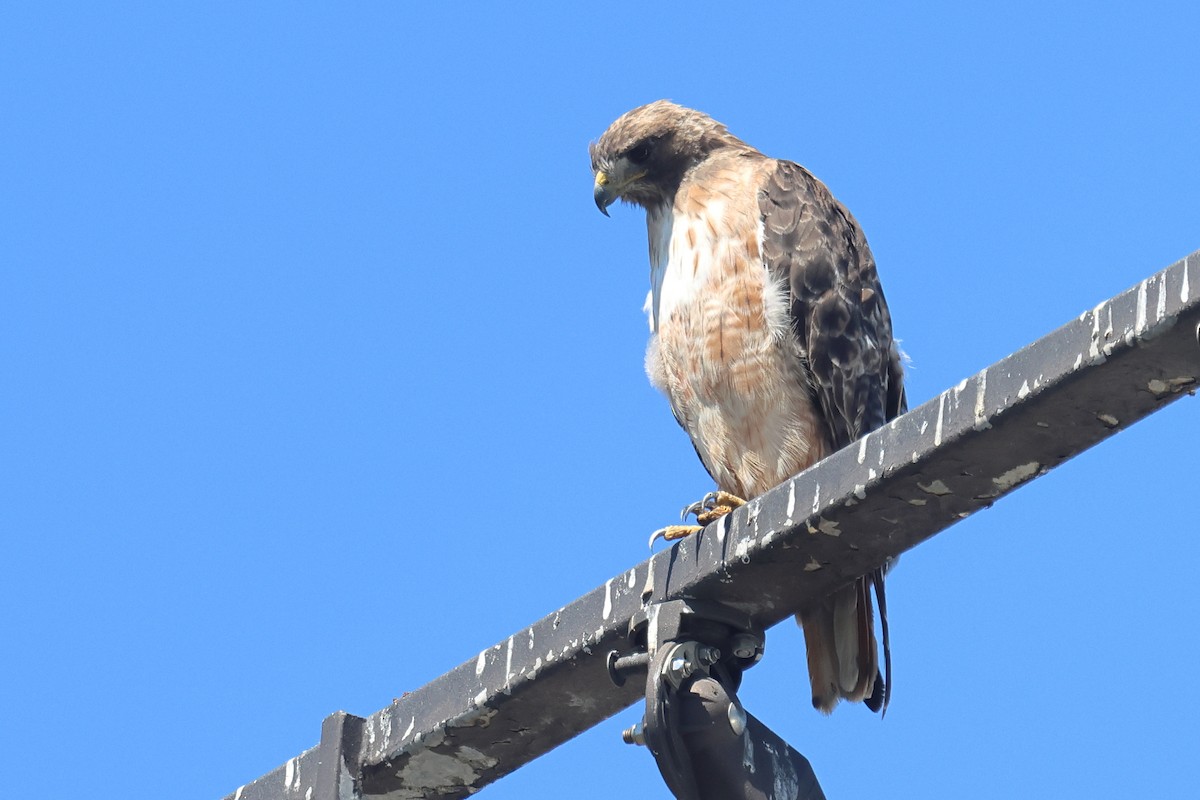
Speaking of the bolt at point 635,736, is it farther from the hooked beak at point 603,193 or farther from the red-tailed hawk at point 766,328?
the hooked beak at point 603,193

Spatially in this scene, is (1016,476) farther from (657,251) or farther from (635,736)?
(657,251)

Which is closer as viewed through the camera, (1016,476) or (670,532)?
(1016,476)

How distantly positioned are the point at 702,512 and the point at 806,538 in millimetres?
2022

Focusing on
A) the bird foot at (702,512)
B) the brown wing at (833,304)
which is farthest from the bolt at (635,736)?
the brown wing at (833,304)

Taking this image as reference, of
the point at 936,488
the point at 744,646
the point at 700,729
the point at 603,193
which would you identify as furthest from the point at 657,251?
the point at 700,729

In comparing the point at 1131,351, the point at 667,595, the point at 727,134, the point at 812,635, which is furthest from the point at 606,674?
the point at 727,134

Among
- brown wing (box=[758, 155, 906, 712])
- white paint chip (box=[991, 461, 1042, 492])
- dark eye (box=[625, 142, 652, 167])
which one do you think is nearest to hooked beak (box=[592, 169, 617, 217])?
dark eye (box=[625, 142, 652, 167])

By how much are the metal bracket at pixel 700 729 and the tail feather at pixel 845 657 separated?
2.20 m

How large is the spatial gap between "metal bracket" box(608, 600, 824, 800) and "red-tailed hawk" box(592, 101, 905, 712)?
2.95 metres

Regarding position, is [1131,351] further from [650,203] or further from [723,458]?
[650,203]

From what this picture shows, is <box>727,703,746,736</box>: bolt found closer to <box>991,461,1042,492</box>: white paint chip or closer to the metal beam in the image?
the metal beam

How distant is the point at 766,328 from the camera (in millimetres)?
5617

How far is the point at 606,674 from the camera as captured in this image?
2.88 meters

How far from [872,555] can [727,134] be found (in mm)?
4050
